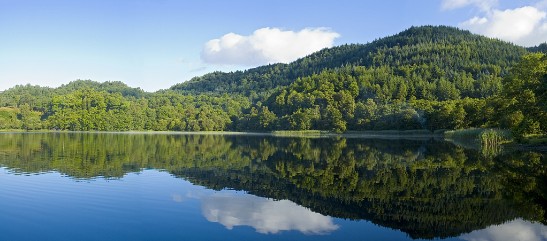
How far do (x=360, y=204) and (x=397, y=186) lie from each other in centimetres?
617

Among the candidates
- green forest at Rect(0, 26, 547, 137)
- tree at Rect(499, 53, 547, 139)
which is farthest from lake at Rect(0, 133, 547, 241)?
green forest at Rect(0, 26, 547, 137)

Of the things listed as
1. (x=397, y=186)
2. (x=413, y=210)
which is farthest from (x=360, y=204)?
(x=397, y=186)

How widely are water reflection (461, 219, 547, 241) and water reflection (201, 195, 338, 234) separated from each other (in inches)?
193

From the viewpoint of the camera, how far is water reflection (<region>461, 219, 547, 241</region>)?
14.7 meters

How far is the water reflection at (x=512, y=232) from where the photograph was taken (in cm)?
1466

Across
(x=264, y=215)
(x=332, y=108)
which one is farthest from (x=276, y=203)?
(x=332, y=108)

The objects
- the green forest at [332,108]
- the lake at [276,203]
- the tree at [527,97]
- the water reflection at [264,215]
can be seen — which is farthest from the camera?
the green forest at [332,108]

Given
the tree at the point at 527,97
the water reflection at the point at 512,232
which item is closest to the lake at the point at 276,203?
the water reflection at the point at 512,232

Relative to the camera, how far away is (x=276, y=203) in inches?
811

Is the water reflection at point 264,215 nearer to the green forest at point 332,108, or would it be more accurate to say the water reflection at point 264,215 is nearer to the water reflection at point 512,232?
the water reflection at point 512,232

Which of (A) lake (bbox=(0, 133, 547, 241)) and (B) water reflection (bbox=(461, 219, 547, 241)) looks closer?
(B) water reflection (bbox=(461, 219, 547, 241))

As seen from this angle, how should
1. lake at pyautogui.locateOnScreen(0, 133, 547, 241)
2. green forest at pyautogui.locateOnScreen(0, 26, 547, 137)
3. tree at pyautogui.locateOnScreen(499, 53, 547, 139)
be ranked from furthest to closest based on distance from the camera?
green forest at pyautogui.locateOnScreen(0, 26, 547, 137), tree at pyautogui.locateOnScreen(499, 53, 547, 139), lake at pyautogui.locateOnScreen(0, 133, 547, 241)

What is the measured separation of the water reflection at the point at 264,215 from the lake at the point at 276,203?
1.6 inches

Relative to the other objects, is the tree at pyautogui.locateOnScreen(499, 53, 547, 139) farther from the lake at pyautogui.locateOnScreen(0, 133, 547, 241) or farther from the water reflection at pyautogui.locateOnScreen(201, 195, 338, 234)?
the water reflection at pyautogui.locateOnScreen(201, 195, 338, 234)
